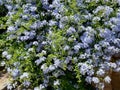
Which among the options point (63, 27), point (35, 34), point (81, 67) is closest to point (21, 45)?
point (35, 34)

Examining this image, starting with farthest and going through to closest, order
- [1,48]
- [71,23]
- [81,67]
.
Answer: [1,48], [71,23], [81,67]

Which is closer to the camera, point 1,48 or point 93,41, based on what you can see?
point 93,41

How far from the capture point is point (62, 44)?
352 cm

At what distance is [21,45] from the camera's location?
12.3ft

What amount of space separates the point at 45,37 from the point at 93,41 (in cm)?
52

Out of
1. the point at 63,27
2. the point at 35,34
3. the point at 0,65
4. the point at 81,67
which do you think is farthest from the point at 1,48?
the point at 81,67

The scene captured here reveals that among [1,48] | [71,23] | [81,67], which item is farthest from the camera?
[1,48]

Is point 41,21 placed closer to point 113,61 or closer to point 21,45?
point 21,45

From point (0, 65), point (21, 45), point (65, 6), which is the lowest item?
point (0, 65)

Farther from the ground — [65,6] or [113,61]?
[65,6]

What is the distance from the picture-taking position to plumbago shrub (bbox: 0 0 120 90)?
3.49 m

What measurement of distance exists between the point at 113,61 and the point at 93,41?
1.09 ft

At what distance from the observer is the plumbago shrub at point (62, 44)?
3488 millimetres

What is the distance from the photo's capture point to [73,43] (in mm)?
3568
